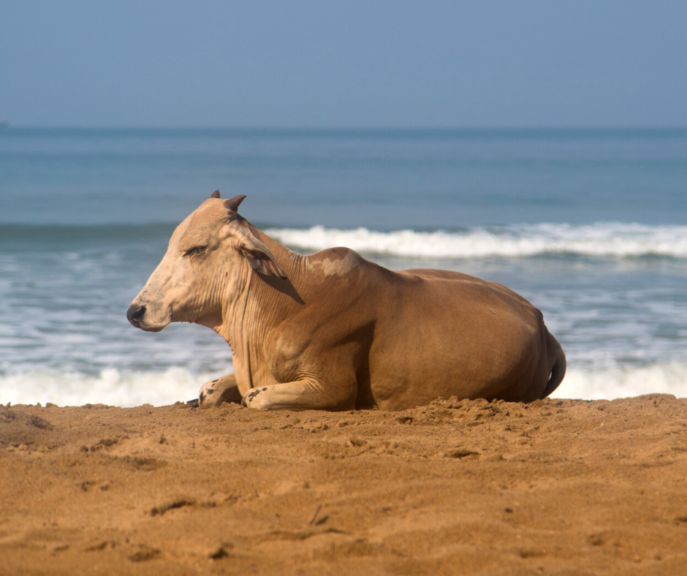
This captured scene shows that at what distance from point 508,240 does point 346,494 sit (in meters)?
15.7

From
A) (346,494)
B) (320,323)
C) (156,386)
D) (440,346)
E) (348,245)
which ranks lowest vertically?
(156,386)

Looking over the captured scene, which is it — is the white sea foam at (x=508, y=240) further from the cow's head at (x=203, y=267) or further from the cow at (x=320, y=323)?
the cow's head at (x=203, y=267)

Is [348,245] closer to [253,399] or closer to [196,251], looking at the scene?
[196,251]

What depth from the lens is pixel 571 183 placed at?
119 feet

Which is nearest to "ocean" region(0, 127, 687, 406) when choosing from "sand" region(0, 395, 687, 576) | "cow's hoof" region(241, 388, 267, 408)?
"cow's hoof" region(241, 388, 267, 408)

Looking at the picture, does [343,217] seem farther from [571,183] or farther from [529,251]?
[571,183]

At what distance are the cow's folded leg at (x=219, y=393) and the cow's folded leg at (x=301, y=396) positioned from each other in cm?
36

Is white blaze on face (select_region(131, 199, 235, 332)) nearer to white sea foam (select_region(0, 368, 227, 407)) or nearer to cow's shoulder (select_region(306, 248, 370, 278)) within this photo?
cow's shoulder (select_region(306, 248, 370, 278))

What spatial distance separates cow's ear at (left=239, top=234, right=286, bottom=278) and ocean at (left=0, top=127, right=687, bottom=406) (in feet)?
8.16

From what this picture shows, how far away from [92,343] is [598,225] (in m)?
17.0

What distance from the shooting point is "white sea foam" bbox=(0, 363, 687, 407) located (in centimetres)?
627

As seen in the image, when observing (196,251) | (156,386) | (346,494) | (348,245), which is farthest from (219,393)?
(348,245)

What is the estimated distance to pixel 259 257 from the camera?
4.30 meters

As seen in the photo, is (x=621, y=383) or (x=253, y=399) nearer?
(x=253, y=399)
